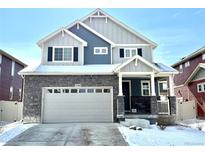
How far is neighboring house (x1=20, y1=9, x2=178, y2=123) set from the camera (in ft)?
44.2

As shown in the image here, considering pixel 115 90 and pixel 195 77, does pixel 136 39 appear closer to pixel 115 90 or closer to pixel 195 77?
pixel 115 90

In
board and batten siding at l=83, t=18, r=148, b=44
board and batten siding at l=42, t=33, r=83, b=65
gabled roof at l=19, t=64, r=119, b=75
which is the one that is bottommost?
gabled roof at l=19, t=64, r=119, b=75

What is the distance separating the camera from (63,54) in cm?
1541

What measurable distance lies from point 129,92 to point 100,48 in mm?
3740

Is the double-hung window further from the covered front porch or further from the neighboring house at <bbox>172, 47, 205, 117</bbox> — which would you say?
the neighboring house at <bbox>172, 47, 205, 117</bbox>

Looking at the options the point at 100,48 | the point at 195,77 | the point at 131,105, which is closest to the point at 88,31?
the point at 100,48

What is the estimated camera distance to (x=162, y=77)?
15.4m

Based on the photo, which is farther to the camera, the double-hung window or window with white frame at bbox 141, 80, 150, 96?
the double-hung window

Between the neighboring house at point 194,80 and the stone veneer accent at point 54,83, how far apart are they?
8.13 m

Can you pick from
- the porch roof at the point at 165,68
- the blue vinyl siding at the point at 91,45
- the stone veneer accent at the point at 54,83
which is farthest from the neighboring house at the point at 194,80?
the stone veneer accent at the point at 54,83

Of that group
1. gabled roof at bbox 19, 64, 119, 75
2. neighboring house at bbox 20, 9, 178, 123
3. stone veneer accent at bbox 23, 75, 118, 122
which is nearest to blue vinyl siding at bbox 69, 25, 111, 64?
neighboring house at bbox 20, 9, 178, 123

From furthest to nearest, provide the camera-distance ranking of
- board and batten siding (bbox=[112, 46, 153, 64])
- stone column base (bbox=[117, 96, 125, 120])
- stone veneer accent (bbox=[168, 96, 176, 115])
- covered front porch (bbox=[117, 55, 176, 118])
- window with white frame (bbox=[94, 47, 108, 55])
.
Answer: board and batten siding (bbox=[112, 46, 153, 64]) → window with white frame (bbox=[94, 47, 108, 55]) → stone veneer accent (bbox=[168, 96, 176, 115]) → covered front porch (bbox=[117, 55, 176, 118]) → stone column base (bbox=[117, 96, 125, 120])

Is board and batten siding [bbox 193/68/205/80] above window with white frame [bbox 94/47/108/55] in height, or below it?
below

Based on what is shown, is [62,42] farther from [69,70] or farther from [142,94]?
[142,94]
